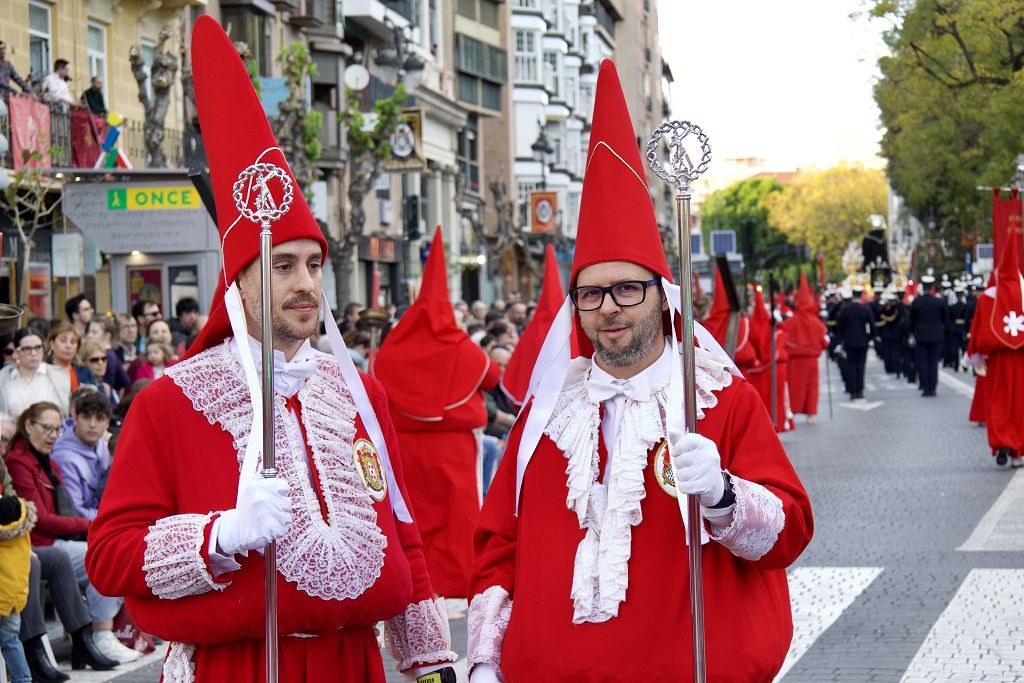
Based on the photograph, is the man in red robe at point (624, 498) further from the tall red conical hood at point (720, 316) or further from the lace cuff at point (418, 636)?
the tall red conical hood at point (720, 316)

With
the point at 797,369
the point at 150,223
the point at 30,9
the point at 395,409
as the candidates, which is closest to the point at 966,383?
the point at 797,369

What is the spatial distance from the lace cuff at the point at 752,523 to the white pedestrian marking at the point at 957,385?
26.0 m

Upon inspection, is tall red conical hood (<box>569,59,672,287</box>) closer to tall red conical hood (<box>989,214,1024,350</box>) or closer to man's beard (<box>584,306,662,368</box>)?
man's beard (<box>584,306,662,368</box>)

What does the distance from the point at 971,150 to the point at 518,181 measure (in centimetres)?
2962

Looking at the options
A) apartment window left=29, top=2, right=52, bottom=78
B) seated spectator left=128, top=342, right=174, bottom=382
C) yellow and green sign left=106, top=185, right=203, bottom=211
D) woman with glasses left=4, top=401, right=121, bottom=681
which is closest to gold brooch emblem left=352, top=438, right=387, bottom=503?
woman with glasses left=4, top=401, right=121, bottom=681

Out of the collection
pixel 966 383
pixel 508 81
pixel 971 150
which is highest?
pixel 508 81

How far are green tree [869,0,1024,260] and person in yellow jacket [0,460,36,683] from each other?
71.7 feet

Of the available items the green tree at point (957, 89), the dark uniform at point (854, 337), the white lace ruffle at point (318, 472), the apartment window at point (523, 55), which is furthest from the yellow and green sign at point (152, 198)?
the apartment window at point (523, 55)

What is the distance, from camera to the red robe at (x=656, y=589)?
4258 millimetres

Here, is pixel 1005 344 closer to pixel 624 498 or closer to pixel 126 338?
pixel 126 338

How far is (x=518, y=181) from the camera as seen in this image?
201ft

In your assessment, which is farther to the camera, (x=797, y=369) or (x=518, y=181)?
(x=518, y=181)

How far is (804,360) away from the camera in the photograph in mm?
25797

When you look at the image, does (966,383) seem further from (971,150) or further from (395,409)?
(395,409)
